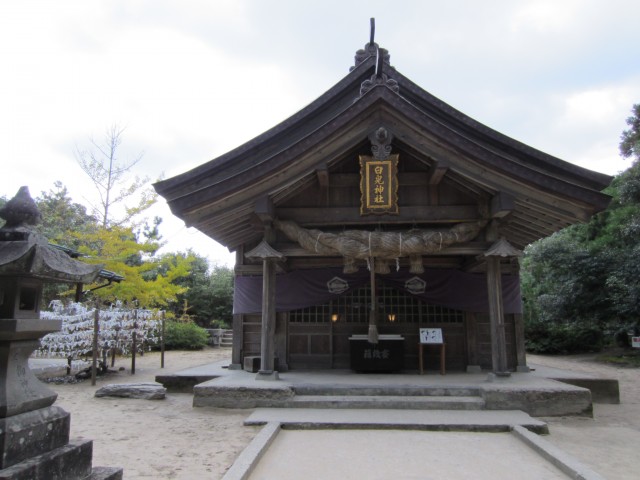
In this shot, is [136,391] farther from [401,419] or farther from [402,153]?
[402,153]

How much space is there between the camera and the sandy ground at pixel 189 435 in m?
4.68

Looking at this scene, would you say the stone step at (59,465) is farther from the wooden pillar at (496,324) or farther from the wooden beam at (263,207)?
the wooden pillar at (496,324)

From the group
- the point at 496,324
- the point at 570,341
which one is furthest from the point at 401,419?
the point at 570,341

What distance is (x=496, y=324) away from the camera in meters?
7.88

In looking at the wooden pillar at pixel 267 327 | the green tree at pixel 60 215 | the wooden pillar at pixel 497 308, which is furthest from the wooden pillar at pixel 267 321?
the green tree at pixel 60 215

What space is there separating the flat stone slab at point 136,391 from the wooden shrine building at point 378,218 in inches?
81.6

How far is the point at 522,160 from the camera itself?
934cm

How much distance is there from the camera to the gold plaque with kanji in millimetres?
8062

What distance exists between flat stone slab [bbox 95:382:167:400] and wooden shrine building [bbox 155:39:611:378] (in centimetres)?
207

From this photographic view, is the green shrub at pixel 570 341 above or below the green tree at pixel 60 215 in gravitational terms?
below

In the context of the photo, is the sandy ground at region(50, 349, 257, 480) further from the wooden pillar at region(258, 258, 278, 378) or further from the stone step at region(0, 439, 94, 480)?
the wooden pillar at region(258, 258, 278, 378)

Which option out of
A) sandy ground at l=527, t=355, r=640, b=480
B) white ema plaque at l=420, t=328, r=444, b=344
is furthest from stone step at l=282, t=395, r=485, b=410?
white ema plaque at l=420, t=328, r=444, b=344

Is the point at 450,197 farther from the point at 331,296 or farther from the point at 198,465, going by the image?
the point at 198,465

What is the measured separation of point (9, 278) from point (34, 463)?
4.47ft
